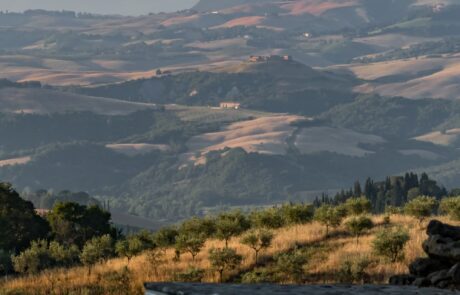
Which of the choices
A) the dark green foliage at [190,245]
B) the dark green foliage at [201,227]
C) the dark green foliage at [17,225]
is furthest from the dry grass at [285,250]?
the dark green foliage at [17,225]

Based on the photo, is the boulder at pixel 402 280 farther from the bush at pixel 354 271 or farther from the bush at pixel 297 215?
the bush at pixel 297 215

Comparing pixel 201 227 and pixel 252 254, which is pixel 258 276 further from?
pixel 201 227

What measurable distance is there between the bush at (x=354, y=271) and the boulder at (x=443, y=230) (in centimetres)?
1198

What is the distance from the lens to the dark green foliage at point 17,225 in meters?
81.1

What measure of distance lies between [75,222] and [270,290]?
68626 mm

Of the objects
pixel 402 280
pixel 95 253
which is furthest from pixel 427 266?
pixel 95 253

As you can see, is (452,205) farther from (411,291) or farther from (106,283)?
(411,291)

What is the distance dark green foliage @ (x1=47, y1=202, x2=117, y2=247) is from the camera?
3406 inches

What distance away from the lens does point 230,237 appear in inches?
2334

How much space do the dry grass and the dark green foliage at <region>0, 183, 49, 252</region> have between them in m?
24.3

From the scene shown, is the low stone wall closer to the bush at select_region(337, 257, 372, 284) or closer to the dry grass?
the bush at select_region(337, 257, 372, 284)

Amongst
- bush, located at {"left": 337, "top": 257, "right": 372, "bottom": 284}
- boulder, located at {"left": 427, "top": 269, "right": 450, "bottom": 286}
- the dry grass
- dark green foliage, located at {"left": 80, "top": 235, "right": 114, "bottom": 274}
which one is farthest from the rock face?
dark green foliage, located at {"left": 80, "top": 235, "right": 114, "bottom": 274}

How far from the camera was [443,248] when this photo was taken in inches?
1078

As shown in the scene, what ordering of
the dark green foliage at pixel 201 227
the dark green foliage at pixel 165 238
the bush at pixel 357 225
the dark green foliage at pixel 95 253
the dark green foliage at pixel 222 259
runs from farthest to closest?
the dark green foliage at pixel 165 238
the dark green foliage at pixel 201 227
the dark green foliage at pixel 95 253
the bush at pixel 357 225
the dark green foliage at pixel 222 259
